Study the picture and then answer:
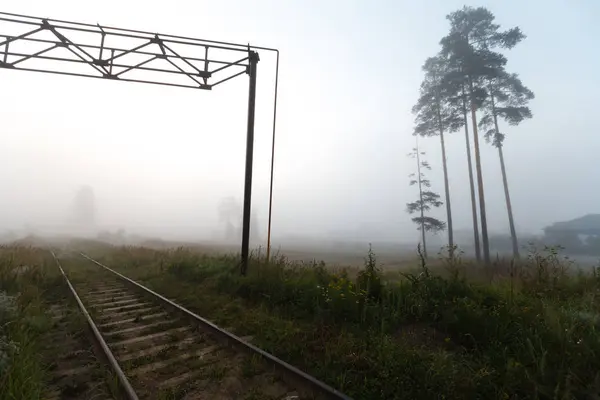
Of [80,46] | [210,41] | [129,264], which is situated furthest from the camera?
[129,264]

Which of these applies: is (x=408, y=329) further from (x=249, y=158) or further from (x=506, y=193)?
(x=506, y=193)

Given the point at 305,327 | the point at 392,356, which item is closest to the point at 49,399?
the point at 305,327

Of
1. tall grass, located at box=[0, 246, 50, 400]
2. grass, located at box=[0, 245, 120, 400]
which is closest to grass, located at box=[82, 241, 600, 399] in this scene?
grass, located at box=[0, 245, 120, 400]

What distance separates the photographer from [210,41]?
9.13m

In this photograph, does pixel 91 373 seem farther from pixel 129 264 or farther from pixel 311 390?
pixel 129 264

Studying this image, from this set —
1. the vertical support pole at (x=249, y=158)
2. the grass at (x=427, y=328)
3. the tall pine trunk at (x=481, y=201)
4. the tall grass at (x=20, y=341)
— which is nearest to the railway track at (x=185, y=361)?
the grass at (x=427, y=328)

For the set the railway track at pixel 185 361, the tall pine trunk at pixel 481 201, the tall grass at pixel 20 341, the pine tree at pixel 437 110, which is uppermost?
the pine tree at pixel 437 110

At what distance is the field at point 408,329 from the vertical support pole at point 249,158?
1088 millimetres

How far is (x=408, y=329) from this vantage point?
495 cm

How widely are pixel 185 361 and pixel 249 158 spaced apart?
637cm

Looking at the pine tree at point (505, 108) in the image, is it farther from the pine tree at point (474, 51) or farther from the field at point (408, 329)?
the field at point (408, 329)

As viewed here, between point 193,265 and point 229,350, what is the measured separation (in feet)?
21.6

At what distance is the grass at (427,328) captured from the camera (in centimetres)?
330

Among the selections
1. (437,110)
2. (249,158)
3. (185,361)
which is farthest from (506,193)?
(185,361)
